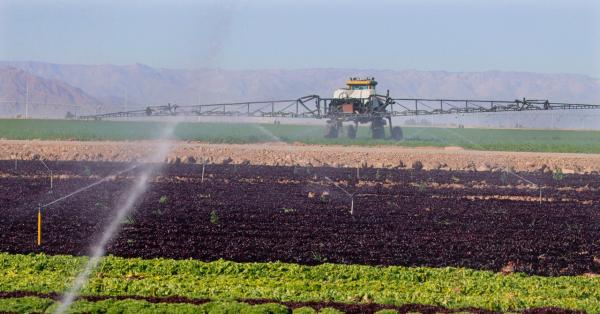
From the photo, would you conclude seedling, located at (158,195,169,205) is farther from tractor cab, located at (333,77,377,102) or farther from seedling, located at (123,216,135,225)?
tractor cab, located at (333,77,377,102)

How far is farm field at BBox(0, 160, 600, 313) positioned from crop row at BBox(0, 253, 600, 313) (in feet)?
0.12

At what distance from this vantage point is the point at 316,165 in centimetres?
5416

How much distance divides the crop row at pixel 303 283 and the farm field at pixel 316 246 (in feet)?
0.12

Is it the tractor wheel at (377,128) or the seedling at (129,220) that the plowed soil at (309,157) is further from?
the seedling at (129,220)

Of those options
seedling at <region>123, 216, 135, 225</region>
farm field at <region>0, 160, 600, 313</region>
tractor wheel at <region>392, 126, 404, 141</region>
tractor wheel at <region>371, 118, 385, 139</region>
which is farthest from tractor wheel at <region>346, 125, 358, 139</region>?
seedling at <region>123, 216, 135, 225</region>

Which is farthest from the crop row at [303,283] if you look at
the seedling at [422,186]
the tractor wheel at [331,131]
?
the tractor wheel at [331,131]

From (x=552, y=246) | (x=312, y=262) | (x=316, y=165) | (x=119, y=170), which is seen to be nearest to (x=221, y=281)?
(x=312, y=262)

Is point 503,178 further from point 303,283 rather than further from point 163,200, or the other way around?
point 303,283

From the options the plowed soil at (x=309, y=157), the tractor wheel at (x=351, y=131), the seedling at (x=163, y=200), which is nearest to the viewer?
the seedling at (x=163, y=200)

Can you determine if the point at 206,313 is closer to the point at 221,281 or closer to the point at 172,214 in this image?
the point at 221,281

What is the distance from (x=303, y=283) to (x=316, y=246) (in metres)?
3.94

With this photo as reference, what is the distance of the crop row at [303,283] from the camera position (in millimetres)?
17906

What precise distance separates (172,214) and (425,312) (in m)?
13.0

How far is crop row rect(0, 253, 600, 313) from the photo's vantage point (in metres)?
17.9
